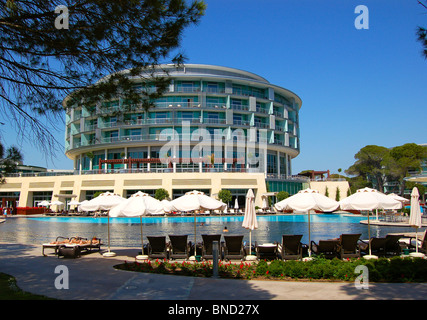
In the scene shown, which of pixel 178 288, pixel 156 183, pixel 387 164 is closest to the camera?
pixel 178 288

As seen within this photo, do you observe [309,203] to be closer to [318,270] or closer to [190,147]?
[318,270]

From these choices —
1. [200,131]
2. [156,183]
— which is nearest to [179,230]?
[156,183]

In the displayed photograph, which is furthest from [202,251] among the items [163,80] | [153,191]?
[153,191]

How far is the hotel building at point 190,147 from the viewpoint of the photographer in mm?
48781

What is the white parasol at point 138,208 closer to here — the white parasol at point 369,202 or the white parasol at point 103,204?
the white parasol at point 103,204

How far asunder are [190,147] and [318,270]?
146 ft

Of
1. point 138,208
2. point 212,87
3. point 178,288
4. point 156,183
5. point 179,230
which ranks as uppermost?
point 212,87

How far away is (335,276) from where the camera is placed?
27.8 feet

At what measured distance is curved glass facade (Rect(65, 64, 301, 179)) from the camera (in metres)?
51.9

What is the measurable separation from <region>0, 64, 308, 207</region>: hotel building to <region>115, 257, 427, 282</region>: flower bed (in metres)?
38.1

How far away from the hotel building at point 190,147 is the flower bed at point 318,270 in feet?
125

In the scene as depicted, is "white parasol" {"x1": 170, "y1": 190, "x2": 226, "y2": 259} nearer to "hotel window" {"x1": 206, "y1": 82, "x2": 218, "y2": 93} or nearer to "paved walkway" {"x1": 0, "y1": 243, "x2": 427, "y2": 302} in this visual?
"paved walkway" {"x1": 0, "y1": 243, "x2": 427, "y2": 302}

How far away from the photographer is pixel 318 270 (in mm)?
8602

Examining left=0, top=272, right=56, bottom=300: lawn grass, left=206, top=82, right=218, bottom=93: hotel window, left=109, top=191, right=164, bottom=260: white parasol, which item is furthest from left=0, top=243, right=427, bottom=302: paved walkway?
left=206, top=82, right=218, bottom=93: hotel window
